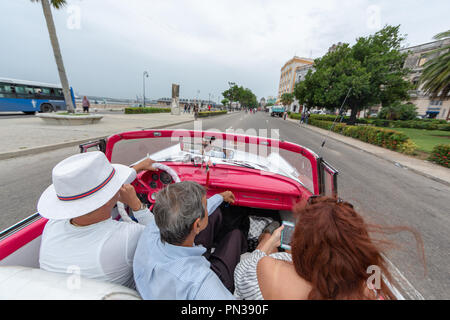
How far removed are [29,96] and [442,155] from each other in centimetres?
2996

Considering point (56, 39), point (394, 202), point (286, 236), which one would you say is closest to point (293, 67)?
point (56, 39)

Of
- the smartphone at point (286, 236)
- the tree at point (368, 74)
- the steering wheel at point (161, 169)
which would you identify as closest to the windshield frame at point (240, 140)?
the steering wheel at point (161, 169)

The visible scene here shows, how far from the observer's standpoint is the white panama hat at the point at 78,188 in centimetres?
120

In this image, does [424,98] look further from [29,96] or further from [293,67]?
[29,96]

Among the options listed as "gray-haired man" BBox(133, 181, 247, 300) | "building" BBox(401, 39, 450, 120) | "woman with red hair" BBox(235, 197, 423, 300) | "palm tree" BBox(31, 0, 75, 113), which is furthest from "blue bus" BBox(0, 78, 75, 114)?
"building" BBox(401, 39, 450, 120)

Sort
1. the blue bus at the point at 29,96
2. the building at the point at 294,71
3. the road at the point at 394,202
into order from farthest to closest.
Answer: the building at the point at 294,71 < the blue bus at the point at 29,96 < the road at the point at 394,202

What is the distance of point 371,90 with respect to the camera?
760 inches

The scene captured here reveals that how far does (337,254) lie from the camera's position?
88 centimetres

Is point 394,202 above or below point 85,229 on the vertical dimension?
below

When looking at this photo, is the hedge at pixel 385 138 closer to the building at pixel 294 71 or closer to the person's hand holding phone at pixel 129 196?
the person's hand holding phone at pixel 129 196

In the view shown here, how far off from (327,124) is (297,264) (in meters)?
22.1

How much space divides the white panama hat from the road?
5.02 feet

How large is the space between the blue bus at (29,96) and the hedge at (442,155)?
29502mm
